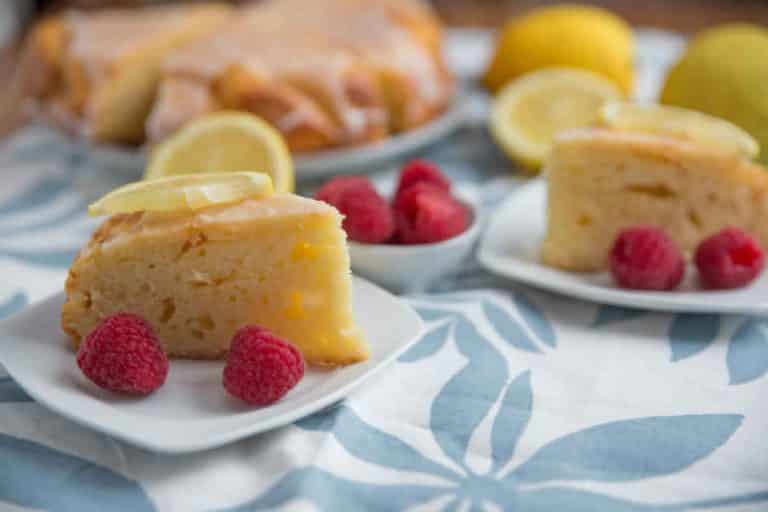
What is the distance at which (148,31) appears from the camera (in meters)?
2.36

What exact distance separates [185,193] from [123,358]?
0.73ft

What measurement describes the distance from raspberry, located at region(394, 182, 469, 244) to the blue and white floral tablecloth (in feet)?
0.35

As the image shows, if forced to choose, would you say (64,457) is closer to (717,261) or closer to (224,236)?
(224,236)

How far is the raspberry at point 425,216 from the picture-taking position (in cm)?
150

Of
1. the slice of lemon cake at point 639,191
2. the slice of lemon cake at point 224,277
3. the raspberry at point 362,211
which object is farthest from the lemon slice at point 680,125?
the slice of lemon cake at point 224,277

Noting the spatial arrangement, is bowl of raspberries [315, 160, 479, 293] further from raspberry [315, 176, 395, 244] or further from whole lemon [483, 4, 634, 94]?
whole lemon [483, 4, 634, 94]

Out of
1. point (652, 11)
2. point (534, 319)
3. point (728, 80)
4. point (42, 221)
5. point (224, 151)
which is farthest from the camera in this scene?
point (652, 11)

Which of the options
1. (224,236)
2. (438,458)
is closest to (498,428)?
(438,458)

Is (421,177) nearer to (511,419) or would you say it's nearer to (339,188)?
(339,188)

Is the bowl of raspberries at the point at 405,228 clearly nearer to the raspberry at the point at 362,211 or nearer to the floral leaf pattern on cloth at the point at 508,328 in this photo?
the raspberry at the point at 362,211

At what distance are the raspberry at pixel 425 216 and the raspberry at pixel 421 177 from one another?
0.02m

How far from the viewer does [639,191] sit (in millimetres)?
1547

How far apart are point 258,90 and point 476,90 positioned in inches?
33.4

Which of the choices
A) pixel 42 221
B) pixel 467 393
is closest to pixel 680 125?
pixel 467 393
